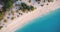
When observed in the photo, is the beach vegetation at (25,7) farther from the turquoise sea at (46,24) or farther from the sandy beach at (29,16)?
the turquoise sea at (46,24)

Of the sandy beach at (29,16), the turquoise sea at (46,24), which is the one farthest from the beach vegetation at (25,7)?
the turquoise sea at (46,24)

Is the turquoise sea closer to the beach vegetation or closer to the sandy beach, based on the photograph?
the sandy beach

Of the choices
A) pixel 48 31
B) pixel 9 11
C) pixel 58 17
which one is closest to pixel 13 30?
pixel 9 11

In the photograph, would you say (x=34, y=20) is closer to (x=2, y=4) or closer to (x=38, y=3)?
(x=38, y=3)

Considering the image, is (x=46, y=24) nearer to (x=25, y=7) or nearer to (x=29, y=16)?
(x=29, y=16)

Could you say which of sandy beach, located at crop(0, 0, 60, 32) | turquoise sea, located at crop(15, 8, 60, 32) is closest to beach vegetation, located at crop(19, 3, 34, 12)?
sandy beach, located at crop(0, 0, 60, 32)

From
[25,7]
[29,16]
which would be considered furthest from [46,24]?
[25,7]
